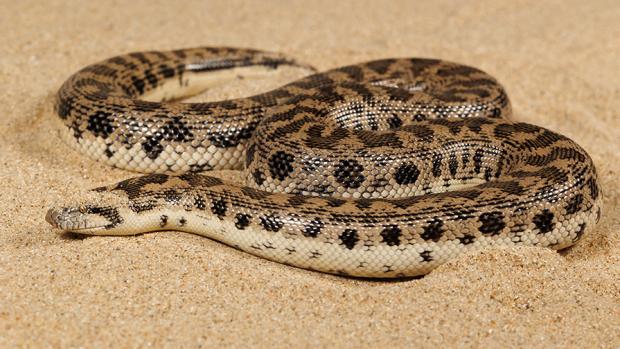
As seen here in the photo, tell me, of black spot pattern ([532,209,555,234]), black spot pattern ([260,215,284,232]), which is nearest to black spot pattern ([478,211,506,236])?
black spot pattern ([532,209,555,234])

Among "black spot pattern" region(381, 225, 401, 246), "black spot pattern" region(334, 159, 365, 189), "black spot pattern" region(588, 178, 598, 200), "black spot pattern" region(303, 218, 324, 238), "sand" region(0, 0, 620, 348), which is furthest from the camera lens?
"black spot pattern" region(334, 159, 365, 189)

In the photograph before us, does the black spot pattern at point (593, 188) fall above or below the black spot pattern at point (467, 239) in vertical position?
above

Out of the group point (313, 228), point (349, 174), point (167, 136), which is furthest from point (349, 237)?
point (167, 136)

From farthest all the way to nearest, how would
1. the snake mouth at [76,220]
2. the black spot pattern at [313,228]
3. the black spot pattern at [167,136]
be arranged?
the black spot pattern at [167,136]
the snake mouth at [76,220]
the black spot pattern at [313,228]

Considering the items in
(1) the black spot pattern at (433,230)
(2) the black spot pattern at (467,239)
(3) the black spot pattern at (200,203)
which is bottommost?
(3) the black spot pattern at (200,203)

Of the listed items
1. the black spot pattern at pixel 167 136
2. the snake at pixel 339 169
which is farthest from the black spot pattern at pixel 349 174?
the black spot pattern at pixel 167 136

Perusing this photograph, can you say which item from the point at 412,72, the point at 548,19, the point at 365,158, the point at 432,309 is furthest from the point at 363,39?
the point at 432,309

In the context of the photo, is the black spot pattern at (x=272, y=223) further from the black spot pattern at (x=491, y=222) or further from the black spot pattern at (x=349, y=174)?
the black spot pattern at (x=491, y=222)

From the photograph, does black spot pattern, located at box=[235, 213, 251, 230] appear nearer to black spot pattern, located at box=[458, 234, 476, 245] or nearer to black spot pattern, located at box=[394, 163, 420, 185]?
black spot pattern, located at box=[394, 163, 420, 185]
